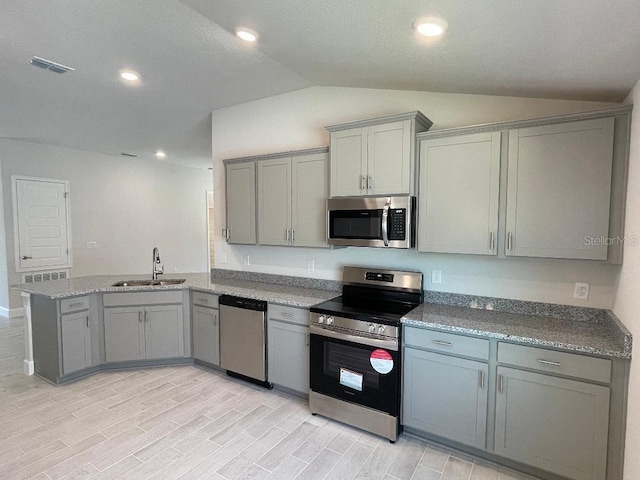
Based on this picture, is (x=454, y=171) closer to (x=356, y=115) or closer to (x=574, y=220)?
(x=574, y=220)

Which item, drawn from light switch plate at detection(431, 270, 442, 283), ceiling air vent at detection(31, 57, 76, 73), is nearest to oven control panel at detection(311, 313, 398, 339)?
light switch plate at detection(431, 270, 442, 283)

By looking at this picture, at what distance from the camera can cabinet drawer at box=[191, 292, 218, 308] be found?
135 inches

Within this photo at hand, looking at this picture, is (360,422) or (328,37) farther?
(360,422)

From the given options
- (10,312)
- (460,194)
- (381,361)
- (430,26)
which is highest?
(430,26)

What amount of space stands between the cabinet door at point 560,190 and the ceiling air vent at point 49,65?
3.52 m

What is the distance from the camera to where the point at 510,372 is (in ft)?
6.78

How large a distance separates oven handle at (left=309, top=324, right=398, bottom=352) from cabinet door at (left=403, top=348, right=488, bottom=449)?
12cm

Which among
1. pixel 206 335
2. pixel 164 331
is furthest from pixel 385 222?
pixel 164 331

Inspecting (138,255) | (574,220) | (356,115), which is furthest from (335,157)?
(138,255)

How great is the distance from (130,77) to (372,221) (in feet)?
8.23

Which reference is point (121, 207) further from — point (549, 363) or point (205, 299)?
point (549, 363)

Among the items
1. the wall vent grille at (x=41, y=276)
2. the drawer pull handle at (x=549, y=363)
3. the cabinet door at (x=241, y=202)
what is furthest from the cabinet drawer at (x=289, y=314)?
the wall vent grille at (x=41, y=276)

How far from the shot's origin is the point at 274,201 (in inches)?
134

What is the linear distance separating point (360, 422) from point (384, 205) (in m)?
1.62
